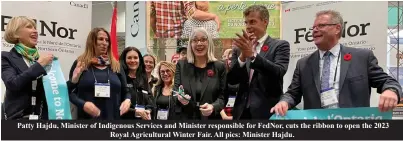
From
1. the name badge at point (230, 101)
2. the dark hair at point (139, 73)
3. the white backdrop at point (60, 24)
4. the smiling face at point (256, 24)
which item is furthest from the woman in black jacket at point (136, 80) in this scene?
the smiling face at point (256, 24)

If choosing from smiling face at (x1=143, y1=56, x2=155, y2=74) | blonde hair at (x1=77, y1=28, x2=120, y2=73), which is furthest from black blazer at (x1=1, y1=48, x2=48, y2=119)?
smiling face at (x1=143, y1=56, x2=155, y2=74)

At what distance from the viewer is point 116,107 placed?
2672 millimetres

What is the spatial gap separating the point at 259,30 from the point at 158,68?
5.43 ft

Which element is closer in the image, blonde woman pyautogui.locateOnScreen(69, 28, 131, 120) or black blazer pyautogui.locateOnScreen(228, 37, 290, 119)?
Answer: black blazer pyautogui.locateOnScreen(228, 37, 290, 119)

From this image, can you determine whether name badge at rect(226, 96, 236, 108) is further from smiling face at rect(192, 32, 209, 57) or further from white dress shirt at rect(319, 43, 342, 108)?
white dress shirt at rect(319, 43, 342, 108)

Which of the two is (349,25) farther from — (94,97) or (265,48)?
(94,97)

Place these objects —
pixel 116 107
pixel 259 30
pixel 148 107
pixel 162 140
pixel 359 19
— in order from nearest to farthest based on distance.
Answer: pixel 162 140
pixel 259 30
pixel 116 107
pixel 148 107
pixel 359 19

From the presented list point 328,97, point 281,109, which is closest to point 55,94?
point 281,109

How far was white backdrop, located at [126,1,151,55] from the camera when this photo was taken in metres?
5.35

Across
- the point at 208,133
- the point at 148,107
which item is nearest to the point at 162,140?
the point at 208,133

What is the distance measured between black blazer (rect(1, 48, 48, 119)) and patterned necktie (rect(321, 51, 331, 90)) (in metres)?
1.43

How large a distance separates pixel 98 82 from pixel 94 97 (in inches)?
3.7

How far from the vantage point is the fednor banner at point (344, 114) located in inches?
75.4

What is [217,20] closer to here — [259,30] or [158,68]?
[158,68]
